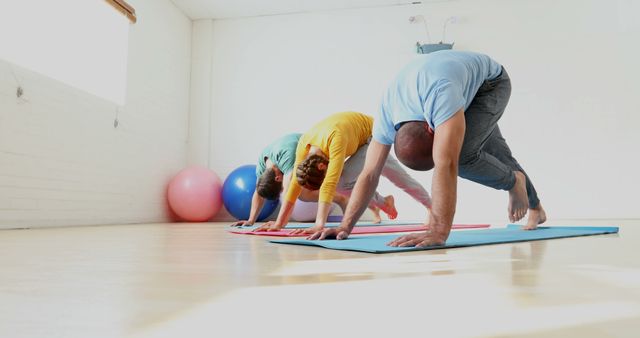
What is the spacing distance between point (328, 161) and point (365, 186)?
0.82m

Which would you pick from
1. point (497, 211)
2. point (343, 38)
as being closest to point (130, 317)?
point (497, 211)

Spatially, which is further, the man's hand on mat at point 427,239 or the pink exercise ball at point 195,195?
the pink exercise ball at point 195,195

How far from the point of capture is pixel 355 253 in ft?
5.44

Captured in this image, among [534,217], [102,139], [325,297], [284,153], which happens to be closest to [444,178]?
[325,297]

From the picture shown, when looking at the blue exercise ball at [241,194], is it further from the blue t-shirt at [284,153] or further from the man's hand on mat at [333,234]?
the man's hand on mat at [333,234]

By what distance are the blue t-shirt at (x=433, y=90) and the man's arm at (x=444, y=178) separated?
1.8 inches

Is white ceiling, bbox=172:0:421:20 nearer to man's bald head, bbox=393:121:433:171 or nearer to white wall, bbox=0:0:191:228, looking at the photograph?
white wall, bbox=0:0:191:228

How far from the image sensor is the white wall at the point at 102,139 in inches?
146

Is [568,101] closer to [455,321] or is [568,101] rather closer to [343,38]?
[343,38]

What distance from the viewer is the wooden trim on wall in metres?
4.95

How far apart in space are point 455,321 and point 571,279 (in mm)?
515

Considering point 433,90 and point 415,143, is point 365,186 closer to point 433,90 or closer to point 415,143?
point 415,143

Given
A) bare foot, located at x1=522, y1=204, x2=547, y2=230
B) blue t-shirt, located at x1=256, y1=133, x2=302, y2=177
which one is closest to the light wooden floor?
bare foot, located at x1=522, y1=204, x2=547, y2=230

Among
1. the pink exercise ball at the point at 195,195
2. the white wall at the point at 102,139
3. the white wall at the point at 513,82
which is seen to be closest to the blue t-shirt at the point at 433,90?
the white wall at the point at 102,139
